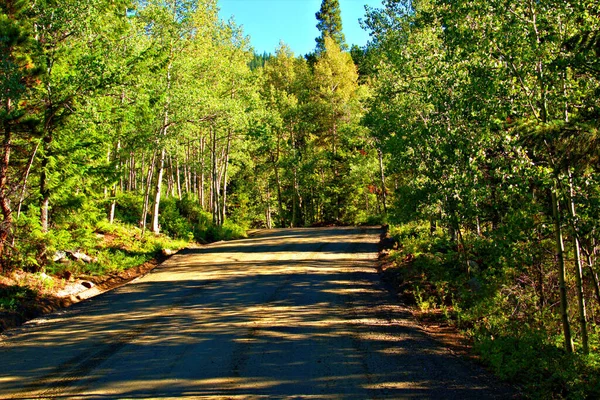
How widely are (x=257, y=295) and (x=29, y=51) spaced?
887 cm

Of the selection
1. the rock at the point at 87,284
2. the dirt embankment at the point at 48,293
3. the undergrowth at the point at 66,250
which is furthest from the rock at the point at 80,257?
the rock at the point at 87,284

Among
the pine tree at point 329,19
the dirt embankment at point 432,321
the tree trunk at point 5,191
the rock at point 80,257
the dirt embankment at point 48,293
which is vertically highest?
the pine tree at point 329,19

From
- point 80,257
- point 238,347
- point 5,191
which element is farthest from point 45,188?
point 238,347

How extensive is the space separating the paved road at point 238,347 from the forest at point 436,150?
4.29 feet

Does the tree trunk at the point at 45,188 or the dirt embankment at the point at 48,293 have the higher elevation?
A: the tree trunk at the point at 45,188

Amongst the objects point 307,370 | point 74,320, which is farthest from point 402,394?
point 74,320

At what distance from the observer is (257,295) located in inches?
474

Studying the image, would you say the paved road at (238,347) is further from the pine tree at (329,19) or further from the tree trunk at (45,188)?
the pine tree at (329,19)

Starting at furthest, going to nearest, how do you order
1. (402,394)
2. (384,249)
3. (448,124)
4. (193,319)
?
(384,249) → (448,124) → (193,319) → (402,394)

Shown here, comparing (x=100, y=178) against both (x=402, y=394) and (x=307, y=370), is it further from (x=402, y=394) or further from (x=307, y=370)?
(x=402, y=394)

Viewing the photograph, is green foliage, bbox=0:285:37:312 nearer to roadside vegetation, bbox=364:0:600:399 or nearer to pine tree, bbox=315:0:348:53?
roadside vegetation, bbox=364:0:600:399

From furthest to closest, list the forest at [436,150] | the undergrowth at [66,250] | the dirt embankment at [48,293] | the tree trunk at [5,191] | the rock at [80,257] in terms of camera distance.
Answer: the rock at [80,257], the undergrowth at [66,250], the tree trunk at [5,191], the dirt embankment at [48,293], the forest at [436,150]

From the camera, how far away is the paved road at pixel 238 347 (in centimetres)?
639

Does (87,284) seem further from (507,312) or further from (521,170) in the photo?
(521,170)
